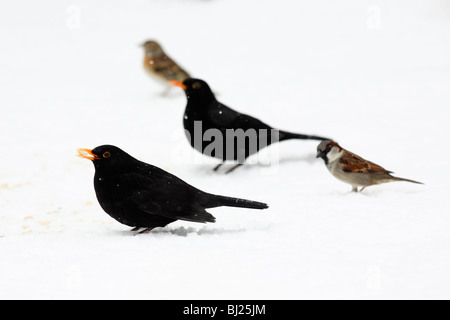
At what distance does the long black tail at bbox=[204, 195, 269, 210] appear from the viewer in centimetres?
426

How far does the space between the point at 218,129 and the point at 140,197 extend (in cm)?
215

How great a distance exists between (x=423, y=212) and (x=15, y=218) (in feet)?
11.7

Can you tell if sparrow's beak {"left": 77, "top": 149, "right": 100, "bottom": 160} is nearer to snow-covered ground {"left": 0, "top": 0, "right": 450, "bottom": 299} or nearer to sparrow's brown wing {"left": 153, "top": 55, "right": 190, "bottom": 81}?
snow-covered ground {"left": 0, "top": 0, "right": 450, "bottom": 299}

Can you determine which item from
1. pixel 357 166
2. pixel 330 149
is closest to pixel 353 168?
pixel 357 166

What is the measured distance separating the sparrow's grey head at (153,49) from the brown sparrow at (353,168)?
16.1 ft

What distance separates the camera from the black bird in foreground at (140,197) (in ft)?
13.8

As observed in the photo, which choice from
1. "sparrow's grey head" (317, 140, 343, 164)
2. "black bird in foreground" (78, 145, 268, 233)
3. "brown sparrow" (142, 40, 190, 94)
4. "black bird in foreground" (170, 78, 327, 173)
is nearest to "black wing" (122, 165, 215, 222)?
"black bird in foreground" (78, 145, 268, 233)

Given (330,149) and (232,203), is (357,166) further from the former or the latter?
(232,203)

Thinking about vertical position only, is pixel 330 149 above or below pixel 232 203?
above

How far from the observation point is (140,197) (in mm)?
4211

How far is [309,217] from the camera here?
472 cm

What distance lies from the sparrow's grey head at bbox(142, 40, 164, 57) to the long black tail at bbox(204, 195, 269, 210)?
5.47 meters
